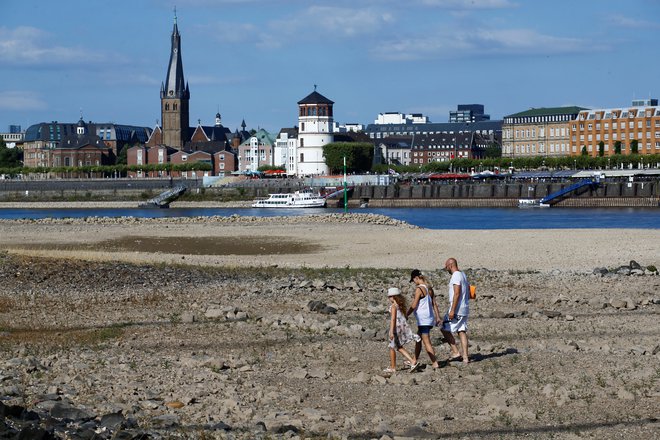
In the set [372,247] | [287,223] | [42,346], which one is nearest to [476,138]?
[287,223]

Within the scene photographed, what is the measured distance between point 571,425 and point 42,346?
31.3 feet

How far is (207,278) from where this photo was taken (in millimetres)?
31109

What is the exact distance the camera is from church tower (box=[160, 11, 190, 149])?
180m

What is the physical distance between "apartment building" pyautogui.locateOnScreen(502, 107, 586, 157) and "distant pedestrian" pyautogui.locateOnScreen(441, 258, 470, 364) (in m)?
145

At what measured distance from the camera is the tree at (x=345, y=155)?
139 metres

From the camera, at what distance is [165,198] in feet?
367

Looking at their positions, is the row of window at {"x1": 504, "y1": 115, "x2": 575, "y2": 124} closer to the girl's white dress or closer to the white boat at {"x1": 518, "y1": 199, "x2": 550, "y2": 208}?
the white boat at {"x1": 518, "y1": 199, "x2": 550, "y2": 208}

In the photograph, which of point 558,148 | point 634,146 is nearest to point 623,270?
point 634,146

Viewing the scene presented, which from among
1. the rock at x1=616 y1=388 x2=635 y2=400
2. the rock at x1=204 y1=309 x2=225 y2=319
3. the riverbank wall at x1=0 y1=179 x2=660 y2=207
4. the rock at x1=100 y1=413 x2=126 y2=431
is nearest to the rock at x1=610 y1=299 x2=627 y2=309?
the rock at x1=204 y1=309 x2=225 y2=319

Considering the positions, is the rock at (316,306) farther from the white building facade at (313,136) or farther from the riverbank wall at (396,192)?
the white building facade at (313,136)

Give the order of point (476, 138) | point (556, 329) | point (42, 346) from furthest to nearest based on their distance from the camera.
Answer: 1. point (476, 138)
2. point (556, 329)
3. point (42, 346)

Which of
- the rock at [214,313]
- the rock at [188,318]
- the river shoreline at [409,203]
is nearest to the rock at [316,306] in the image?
the rock at [214,313]

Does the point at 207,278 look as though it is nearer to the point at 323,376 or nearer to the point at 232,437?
the point at 323,376

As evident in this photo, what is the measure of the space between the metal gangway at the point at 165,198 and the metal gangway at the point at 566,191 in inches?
1384
